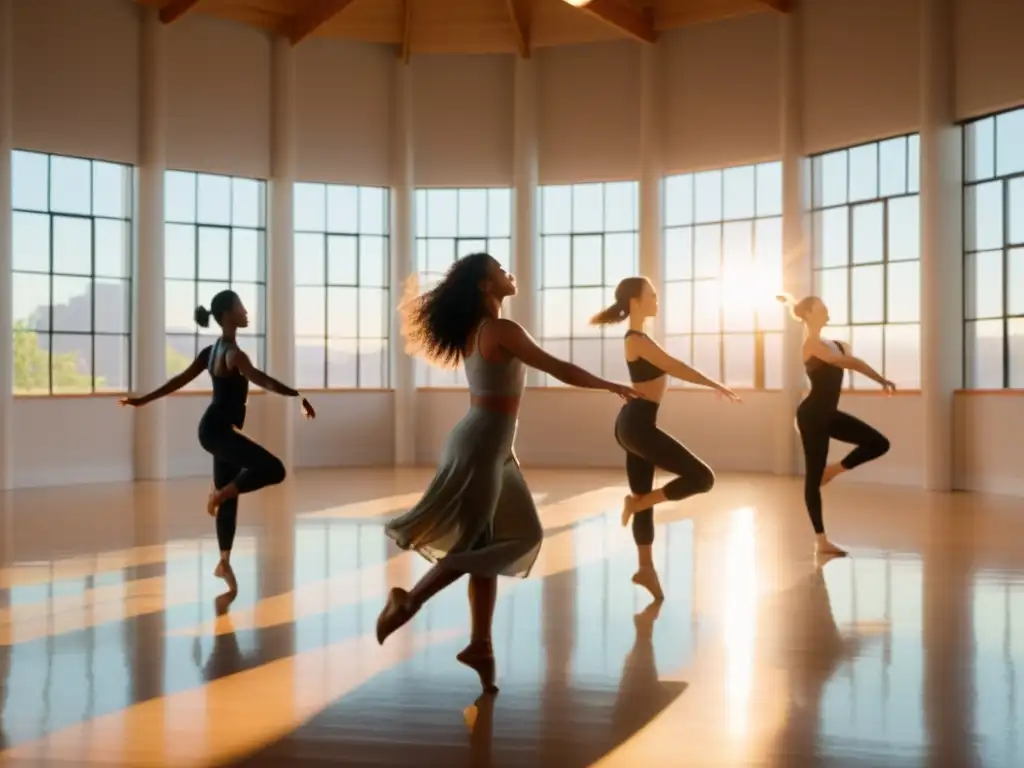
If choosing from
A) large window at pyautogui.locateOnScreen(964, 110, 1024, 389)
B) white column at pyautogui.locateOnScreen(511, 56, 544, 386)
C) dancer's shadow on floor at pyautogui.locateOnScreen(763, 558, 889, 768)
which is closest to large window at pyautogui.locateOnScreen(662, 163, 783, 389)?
white column at pyautogui.locateOnScreen(511, 56, 544, 386)

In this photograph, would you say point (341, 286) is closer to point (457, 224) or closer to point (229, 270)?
point (229, 270)

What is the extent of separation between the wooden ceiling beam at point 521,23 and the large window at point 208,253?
3.65 meters

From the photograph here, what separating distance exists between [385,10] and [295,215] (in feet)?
9.23

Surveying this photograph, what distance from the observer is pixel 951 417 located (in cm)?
1147

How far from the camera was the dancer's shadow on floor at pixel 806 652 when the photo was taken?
331 centimetres

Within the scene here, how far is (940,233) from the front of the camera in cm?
1137

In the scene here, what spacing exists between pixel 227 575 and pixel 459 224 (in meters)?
9.64

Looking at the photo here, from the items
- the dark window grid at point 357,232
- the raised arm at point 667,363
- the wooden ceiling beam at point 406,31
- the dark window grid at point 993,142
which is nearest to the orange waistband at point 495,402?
the raised arm at point 667,363

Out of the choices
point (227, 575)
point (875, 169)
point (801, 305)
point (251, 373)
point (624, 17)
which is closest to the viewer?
point (251, 373)

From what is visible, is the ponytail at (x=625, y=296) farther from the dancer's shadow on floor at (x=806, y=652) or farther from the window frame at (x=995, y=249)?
the window frame at (x=995, y=249)

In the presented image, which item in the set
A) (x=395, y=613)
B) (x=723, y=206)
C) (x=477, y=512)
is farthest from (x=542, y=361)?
(x=723, y=206)

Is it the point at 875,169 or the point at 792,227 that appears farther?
the point at 792,227

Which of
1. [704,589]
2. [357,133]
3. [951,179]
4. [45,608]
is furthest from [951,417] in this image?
[45,608]

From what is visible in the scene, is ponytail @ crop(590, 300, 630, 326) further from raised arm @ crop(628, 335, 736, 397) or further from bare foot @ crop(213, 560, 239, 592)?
bare foot @ crop(213, 560, 239, 592)
